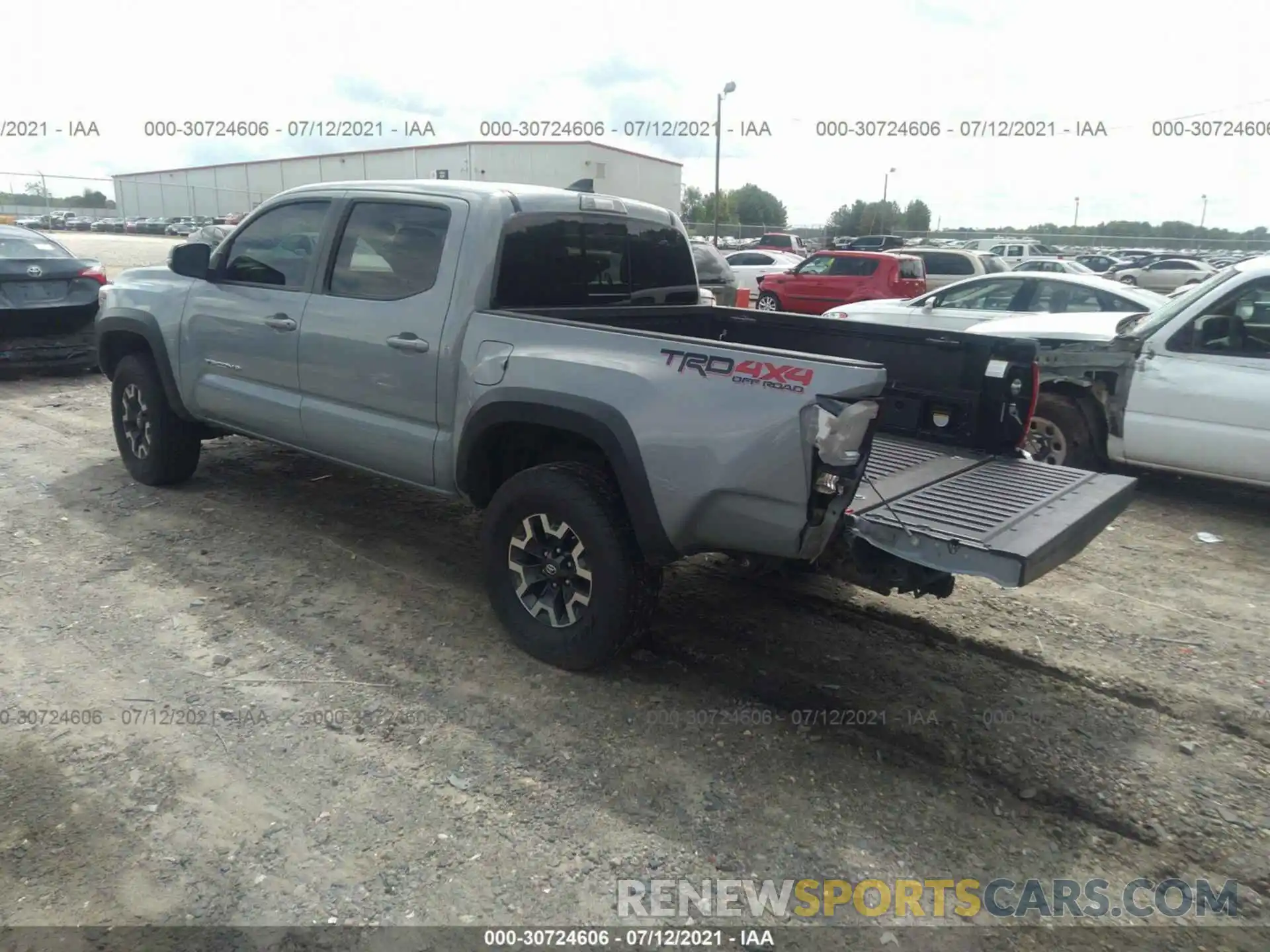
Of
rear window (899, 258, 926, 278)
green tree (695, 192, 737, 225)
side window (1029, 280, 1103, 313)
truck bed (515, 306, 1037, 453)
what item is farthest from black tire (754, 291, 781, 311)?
green tree (695, 192, 737, 225)

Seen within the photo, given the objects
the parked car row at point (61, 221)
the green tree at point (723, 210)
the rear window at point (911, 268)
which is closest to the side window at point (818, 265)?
the rear window at point (911, 268)

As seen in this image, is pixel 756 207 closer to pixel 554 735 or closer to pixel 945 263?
pixel 945 263

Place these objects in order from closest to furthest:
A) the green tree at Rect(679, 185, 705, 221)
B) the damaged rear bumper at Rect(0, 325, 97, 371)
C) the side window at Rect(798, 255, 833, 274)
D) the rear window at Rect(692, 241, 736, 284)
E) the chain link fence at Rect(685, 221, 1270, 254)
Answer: the damaged rear bumper at Rect(0, 325, 97, 371)
the rear window at Rect(692, 241, 736, 284)
the side window at Rect(798, 255, 833, 274)
the chain link fence at Rect(685, 221, 1270, 254)
the green tree at Rect(679, 185, 705, 221)

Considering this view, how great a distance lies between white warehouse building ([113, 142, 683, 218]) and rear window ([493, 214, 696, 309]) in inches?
1476

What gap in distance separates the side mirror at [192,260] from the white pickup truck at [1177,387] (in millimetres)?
5261

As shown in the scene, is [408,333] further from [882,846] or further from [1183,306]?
[1183,306]

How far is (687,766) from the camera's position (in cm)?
330

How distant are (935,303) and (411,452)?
8001 millimetres

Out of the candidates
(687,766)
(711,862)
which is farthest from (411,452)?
(711,862)

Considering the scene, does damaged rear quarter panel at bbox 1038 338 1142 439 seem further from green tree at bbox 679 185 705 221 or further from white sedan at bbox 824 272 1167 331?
green tree at bbox 679 185 705 221

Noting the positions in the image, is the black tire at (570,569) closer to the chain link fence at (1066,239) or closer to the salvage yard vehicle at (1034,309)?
the salvage yard vehicle at (1034,309)

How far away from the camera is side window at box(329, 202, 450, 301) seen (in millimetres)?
4355

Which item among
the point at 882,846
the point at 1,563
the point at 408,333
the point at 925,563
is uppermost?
the point at 408,333

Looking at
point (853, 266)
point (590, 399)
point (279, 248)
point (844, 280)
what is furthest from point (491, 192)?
point (853, 266)
